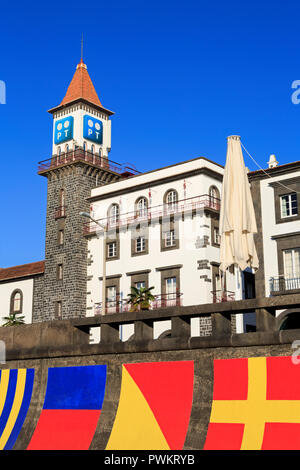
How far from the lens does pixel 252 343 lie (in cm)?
1384

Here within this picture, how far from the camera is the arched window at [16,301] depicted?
1916 inches

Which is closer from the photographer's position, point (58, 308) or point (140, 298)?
point (140, 298)

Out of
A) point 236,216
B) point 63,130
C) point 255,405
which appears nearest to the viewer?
point 255,405

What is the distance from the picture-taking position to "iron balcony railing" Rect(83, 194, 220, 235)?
3984 cm

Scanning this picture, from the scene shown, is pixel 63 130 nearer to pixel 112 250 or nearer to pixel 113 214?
pixel 113 214

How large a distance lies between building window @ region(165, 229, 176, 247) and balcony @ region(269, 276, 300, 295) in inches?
320

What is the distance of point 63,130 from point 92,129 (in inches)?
98.8

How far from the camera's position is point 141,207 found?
43031mm

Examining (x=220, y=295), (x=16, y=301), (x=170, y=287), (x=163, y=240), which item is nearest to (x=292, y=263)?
(x=220, y=295)

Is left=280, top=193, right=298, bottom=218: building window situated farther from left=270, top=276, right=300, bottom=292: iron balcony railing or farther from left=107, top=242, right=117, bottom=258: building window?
left=107, top=242, right=117, bottom=258: building window

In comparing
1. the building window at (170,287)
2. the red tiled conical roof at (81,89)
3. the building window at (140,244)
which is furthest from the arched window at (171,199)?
the red tiled conical roof at (81,89)
